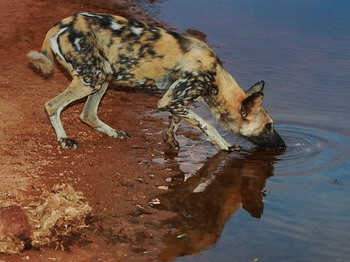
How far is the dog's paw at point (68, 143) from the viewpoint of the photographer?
6.55m

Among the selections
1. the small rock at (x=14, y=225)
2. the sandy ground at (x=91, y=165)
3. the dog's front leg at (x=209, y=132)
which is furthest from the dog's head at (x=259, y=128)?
the small rock at (x=14, y=225)

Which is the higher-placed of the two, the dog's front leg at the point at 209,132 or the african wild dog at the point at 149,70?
the african wild dog at the point at 149,70

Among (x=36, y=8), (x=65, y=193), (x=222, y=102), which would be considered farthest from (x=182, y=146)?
(x=36, y=8)

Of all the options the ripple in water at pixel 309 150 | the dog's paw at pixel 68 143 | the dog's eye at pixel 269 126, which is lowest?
the dog's paw at pixel 68 143

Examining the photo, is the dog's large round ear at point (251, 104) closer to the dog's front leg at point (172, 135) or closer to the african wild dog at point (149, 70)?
the african wild dog at point (149, 70)

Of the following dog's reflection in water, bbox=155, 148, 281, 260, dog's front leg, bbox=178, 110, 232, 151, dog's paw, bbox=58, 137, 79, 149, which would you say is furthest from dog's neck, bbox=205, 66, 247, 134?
dog's paw, bbox=58, 137, 79, 149

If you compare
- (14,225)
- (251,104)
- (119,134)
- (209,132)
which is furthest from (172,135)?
(14,225)

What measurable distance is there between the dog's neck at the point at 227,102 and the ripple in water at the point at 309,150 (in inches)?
22.8

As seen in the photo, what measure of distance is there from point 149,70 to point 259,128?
1.20m

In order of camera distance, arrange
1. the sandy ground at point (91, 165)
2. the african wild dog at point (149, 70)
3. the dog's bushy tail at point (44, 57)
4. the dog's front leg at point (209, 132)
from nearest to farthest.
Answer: the sandy ground at point (91, 165), the african wild dog at point (149, 70), the dog's bushy tail at point (44, 57), the dog's front leg at point (209, 132)

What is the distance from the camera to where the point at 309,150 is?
270 inches

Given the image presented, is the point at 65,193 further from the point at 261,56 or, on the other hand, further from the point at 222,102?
the point at 261,56

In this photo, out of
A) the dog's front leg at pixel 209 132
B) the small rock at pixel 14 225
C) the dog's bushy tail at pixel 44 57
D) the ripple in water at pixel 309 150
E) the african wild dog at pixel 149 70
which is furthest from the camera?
the dog's front leg at pixel 209 132

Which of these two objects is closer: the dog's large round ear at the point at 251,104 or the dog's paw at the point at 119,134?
the dog's large round ear at the point at 251,104
